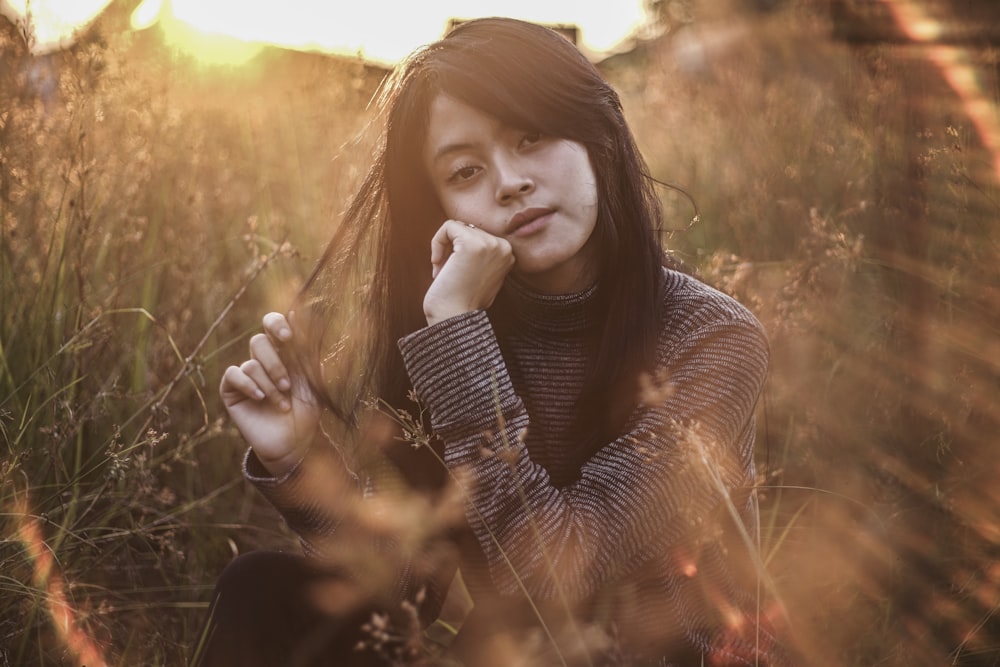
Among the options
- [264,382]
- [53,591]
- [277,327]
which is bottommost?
[53,591]

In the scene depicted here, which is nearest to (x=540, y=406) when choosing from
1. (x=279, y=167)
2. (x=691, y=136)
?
(x=279, y=167)

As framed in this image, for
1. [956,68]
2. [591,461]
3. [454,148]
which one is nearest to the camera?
[591,461]

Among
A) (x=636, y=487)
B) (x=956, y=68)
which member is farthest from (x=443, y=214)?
(x=956, y=68)

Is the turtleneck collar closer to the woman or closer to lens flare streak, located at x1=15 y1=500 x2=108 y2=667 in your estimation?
the woman

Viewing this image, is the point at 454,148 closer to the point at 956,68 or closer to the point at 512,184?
the point at 512,184

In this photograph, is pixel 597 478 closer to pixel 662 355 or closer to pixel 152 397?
pixel 662 355

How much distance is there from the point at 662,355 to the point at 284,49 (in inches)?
113

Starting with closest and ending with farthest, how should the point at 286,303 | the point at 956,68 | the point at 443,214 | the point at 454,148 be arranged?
1. the point at 454,148
2. the point at 443,214
3. the point at 956,68
4. the point at 286,303

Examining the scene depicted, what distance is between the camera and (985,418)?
6.70ft

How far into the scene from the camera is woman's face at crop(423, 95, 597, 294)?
5.88ft

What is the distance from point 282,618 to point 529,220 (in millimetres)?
952

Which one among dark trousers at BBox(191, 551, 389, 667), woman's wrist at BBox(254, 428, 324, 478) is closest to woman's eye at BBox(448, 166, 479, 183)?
woman's wrist at BBox(254, 428, 324, 478)

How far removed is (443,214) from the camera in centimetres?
209

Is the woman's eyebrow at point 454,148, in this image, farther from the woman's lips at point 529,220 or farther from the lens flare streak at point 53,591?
the lens flare streak at point 53,591
